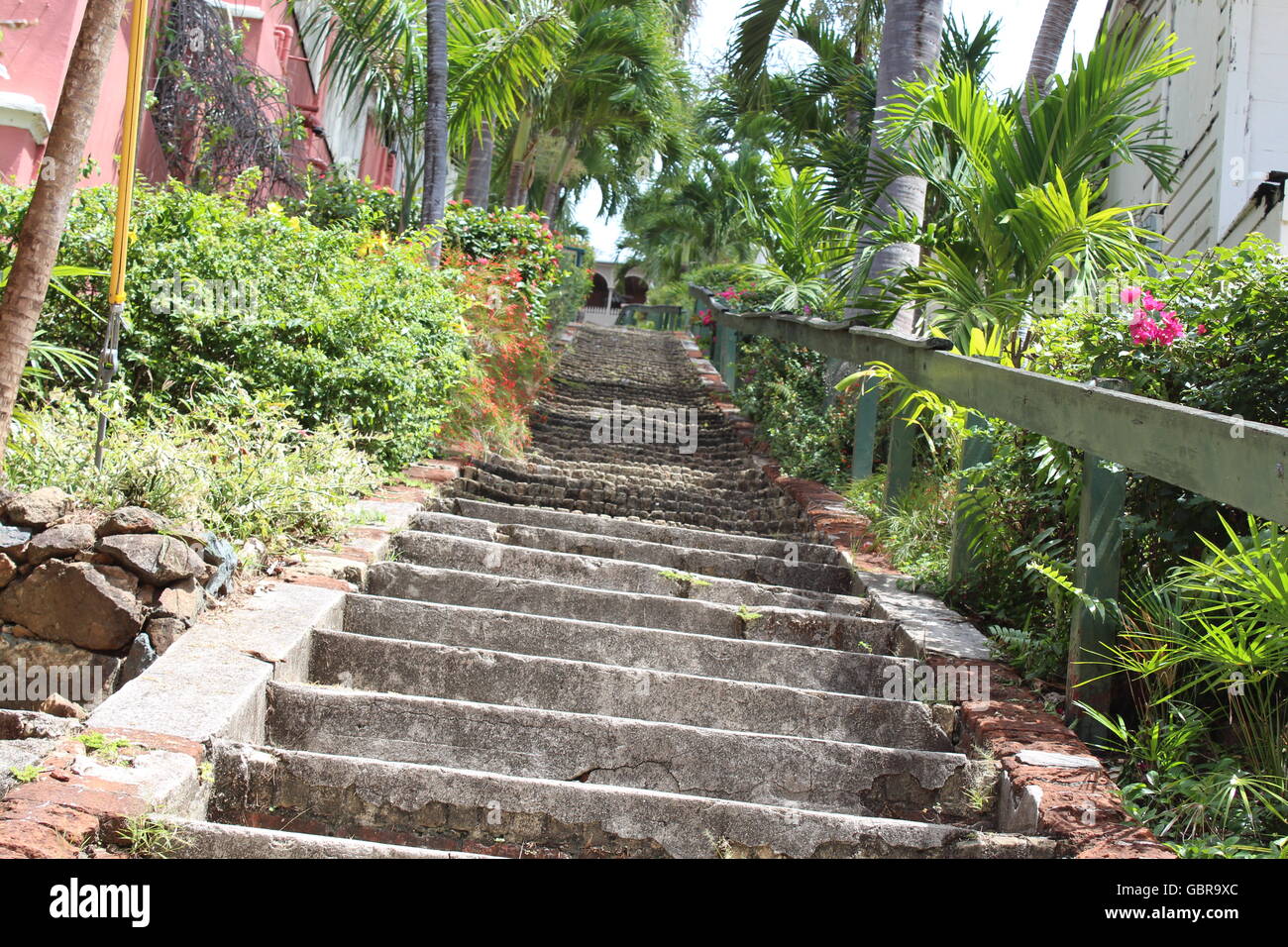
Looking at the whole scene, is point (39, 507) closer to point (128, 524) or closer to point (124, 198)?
point (128, 524)

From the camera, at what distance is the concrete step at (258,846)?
263 centimetres

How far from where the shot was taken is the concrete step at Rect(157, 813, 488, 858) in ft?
8.62

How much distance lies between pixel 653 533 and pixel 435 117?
514 centimetres

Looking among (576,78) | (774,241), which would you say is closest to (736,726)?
(774,241)

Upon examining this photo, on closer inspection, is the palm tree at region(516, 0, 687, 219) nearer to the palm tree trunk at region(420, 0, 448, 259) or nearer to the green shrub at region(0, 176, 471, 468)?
the palm tree trunk at region(420, 0, 448, 259)

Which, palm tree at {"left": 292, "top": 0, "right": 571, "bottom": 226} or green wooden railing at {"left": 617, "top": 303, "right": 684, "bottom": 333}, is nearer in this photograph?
palm tree at {"left": 292, "top": 0, "right": 571, "bottom": 226}

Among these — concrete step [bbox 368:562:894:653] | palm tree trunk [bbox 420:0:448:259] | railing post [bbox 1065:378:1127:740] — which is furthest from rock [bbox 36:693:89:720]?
palm tree trunk [bbox 420:0:448:259]

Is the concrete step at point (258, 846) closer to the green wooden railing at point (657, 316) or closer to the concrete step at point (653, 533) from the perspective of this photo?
Result: the concrete step at point (653, 533)

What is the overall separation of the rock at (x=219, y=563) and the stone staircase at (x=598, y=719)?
0.39m

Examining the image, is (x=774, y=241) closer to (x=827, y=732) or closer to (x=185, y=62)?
(x=185, y=62)

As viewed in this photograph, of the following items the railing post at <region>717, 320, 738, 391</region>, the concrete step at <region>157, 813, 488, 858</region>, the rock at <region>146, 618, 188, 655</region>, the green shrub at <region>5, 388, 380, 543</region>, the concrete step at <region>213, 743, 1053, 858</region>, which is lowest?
the concrete step at <region>213, 743, 1053, 858</region>

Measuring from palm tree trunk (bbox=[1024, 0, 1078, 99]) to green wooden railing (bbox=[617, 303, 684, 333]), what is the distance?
671 inches

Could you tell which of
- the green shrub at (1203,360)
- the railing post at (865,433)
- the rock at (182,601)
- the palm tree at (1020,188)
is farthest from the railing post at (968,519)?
the rock at (182,601)

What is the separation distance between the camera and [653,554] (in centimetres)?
582
